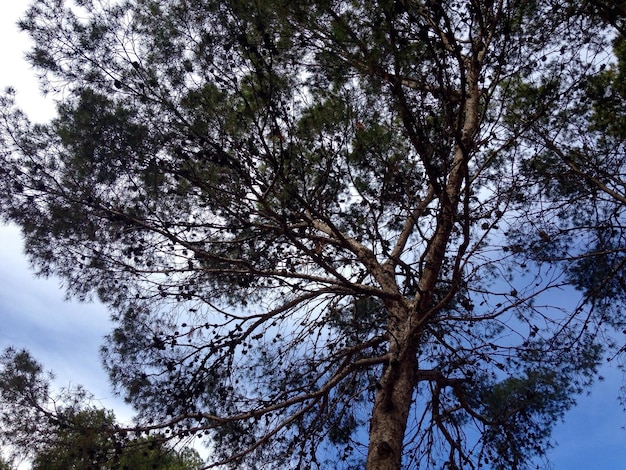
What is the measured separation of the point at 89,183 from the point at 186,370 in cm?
183

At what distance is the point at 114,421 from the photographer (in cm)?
418

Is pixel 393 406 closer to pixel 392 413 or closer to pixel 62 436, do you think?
pixel 392 413

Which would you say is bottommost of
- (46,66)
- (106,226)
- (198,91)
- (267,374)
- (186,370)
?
(186,370)

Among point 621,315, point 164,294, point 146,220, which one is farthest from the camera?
point 621,315

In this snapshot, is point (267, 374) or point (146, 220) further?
point (267, 374)

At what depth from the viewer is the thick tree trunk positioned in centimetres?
358

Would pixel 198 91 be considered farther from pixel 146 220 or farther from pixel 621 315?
pixel 621 315

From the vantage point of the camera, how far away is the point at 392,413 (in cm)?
378

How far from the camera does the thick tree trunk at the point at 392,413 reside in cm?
358

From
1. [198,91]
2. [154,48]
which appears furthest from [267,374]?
[154,48]

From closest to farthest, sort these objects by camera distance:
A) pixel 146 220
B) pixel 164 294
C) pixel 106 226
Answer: pixel 146 220, pixel 164 294, pixel 106 226

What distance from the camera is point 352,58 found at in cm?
412

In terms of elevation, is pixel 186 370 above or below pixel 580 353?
below

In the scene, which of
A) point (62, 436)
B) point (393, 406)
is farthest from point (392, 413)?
point (62, 436)
